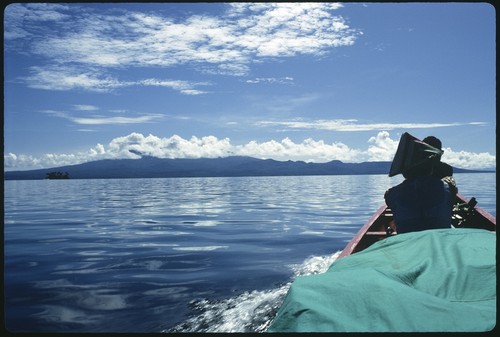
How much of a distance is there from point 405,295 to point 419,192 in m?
2.88

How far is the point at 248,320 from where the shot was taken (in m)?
5.75

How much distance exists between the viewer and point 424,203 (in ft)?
15.8

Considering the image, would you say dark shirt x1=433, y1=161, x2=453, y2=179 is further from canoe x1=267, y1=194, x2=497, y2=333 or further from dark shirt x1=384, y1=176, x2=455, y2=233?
canoe x1=267, y1=194, x2=497, y2=333

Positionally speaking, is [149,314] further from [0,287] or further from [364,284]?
[364,284]

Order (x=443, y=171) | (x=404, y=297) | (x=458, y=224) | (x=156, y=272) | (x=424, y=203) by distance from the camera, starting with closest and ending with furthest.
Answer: (x=404, y=297), (x=424, y=203), (x=443, y=171), (x=458, y=224), (x=156, y=272)

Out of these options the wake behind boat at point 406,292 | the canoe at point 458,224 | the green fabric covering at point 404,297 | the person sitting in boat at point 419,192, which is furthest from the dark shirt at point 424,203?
the green fabric covering at point 404,297

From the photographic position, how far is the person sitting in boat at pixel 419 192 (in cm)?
480

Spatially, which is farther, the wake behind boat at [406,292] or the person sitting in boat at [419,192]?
the person sitting in boat at [419,192]

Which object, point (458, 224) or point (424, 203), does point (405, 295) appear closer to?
point (424, 203)

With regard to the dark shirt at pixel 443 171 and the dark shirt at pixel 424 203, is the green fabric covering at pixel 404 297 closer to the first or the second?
the dark shirt at pixel 424 203

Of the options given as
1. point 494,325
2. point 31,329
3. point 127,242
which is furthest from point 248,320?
point 127,242

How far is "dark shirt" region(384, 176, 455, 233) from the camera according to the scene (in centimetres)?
479

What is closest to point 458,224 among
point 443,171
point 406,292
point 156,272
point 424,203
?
point 443,171

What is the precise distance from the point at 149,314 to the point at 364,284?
486 cm
